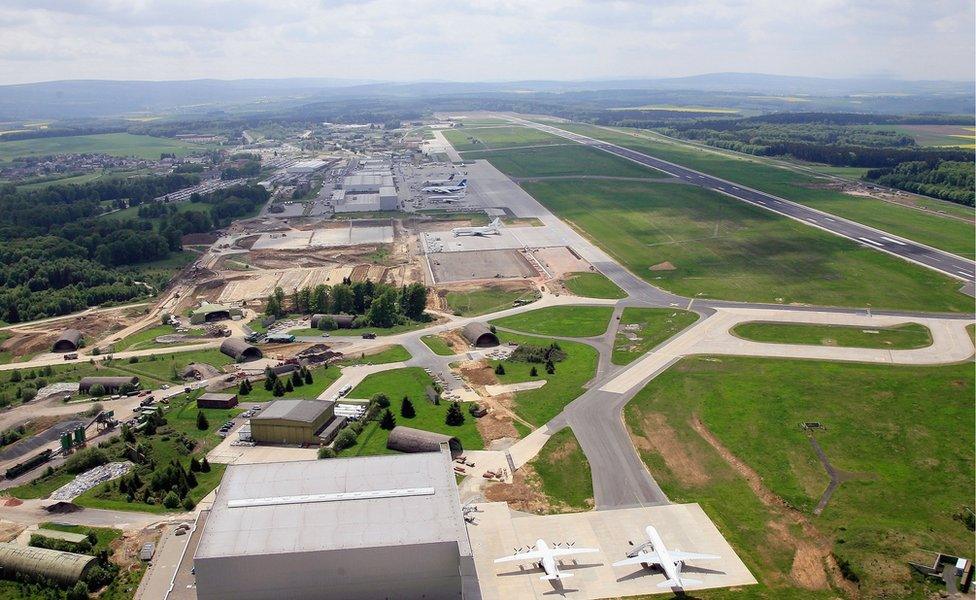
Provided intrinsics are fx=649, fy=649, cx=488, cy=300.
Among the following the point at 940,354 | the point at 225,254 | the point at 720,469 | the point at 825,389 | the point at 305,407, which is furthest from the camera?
the point at 225,254

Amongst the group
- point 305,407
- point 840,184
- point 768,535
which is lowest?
point 768,535

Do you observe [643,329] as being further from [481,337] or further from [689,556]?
[689,556]

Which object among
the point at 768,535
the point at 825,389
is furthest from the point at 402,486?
the point at 825,389

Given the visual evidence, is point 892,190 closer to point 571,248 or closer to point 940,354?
point 571,248

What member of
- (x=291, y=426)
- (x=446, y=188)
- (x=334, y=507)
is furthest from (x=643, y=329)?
(x=446, y=188)

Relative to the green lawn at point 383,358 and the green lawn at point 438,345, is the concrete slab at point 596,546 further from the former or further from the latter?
the green lawn at point 438,345
